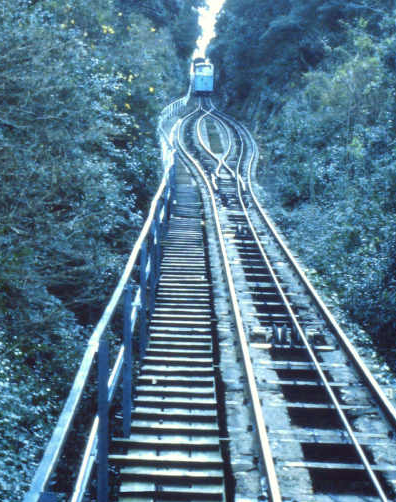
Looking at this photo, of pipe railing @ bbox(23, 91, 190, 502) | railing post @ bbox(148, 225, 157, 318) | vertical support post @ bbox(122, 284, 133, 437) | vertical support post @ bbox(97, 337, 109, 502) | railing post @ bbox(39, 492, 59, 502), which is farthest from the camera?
railing post @ bbox(148, 225, 157, 318)

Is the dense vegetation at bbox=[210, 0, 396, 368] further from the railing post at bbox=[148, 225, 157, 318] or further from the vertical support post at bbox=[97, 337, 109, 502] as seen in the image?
the vertical support post at bbox=[97, 337, 109, 502]

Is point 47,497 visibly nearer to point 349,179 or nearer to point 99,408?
point 99,408

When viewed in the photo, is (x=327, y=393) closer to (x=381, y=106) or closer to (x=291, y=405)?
(x=291, y=405)

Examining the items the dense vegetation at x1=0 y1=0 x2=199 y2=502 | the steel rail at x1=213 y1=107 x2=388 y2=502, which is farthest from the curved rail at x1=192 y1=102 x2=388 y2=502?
the dense vegetation at x1=0 y1=0 x2=199 y2=502

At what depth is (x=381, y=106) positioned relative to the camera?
57.0 feet

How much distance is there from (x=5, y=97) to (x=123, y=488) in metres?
6.78

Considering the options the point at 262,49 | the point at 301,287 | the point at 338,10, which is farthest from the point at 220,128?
the point at 301,287

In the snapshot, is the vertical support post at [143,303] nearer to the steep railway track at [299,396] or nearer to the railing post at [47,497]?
the steep railway track at [299,396]

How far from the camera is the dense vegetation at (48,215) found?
17.8ft

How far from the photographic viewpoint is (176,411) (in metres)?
5.80

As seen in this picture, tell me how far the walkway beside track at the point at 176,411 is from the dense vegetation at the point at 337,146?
325 centimetres

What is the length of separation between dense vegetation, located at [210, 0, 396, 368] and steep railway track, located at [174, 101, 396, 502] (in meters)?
1.23

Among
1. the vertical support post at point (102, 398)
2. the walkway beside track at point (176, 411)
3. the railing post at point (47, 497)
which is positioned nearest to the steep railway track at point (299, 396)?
the walkway beside track at point (176, 411)

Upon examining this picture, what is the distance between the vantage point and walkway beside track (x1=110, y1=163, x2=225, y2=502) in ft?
15.6
